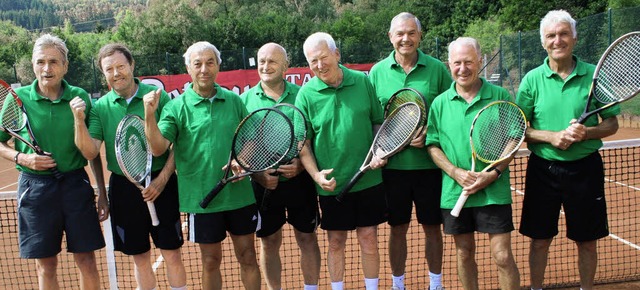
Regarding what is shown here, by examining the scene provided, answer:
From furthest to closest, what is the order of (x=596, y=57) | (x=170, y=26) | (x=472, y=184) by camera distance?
(x=170, y=26)
(x=596, y=57)
(x=472, y=184)

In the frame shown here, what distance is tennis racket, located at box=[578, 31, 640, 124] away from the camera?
3555 mm

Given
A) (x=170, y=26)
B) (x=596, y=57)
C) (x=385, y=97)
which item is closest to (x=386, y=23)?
(x=170, y=26)

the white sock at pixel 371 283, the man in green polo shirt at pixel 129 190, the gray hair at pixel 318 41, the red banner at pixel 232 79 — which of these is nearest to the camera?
the gray hair at pixel 318 41

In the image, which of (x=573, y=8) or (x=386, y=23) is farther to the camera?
(x=386, y=23)

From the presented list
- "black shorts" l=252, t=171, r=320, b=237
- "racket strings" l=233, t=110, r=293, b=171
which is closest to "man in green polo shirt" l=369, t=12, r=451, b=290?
"black shorts" l=252, t=171, r=320, b=237

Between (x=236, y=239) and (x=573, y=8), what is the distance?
28.8 metres

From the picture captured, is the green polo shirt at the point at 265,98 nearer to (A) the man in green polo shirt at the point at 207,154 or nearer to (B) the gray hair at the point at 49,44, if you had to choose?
(A) the man in green polo shirt at the point at 207,154

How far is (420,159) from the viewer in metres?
4.00

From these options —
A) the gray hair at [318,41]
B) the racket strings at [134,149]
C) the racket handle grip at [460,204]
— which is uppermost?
the gray hair at [318,41]

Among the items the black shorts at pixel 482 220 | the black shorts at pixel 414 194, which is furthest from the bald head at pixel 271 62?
the black shorts at pixel 482 220

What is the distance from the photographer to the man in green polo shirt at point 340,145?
3.63 m

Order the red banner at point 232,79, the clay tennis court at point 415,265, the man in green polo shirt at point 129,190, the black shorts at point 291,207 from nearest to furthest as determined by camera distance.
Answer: the man in green polo shirt at point 129,190, the black shorts at point 291,207, the clay tennis court at point 415,265, the red banner at point 232,79

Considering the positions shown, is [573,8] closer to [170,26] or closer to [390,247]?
[170,26]

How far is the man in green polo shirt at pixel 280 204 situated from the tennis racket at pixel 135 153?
0.71m
